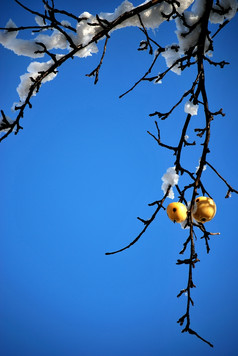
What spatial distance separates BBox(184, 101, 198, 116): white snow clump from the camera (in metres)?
2.09

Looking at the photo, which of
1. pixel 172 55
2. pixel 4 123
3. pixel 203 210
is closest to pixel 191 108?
pixel 172 55

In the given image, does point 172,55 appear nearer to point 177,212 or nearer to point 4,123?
point 177,212

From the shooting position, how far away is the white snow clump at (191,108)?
6.86 feet

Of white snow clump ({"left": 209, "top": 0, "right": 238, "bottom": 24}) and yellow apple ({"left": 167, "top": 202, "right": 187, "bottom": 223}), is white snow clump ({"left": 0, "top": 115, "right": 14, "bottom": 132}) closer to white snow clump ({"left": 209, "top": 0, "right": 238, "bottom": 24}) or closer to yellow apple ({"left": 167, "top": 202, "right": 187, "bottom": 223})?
yellow apple ({"left": 167, "top": 202, "right": 187, "bottom": 223})

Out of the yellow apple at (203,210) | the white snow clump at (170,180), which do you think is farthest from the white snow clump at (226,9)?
the yellow apple at (203,210)

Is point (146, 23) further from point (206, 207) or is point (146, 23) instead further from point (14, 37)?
point (206, 207)

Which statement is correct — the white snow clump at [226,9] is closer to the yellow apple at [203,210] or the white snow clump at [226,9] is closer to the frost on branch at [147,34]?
the frost on branch at [147,34]

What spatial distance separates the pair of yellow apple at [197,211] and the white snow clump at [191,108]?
2.52 ft

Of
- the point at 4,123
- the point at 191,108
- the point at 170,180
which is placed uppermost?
the point at 191,108

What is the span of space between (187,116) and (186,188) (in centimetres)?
65

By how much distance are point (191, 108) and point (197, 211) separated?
0.90m

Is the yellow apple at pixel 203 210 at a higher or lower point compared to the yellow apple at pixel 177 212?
higher

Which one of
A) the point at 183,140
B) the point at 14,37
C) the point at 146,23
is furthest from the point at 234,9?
the point at 14,37

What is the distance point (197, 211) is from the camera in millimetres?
2043
